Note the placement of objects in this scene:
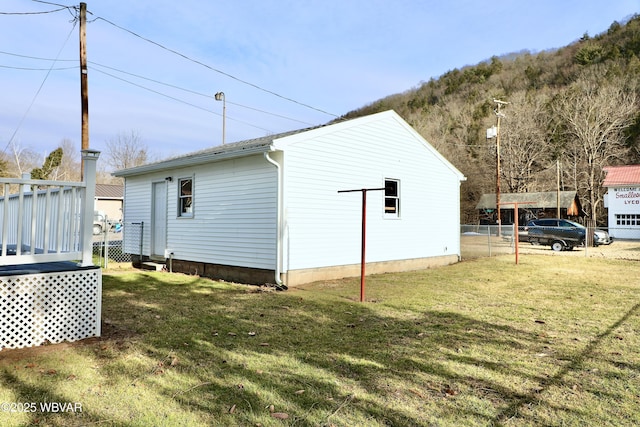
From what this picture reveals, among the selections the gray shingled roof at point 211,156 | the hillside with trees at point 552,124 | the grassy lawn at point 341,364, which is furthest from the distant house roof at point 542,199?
the grassy lawn at point 341,364

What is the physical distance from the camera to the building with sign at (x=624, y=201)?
2741 cm

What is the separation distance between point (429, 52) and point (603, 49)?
179 ft

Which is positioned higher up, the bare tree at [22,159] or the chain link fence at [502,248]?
the bare tree at [22,159]

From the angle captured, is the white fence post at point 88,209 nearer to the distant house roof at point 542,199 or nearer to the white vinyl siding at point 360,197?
the white vinyl siding at point 360,197

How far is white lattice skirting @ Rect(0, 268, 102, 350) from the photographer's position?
4336 mm

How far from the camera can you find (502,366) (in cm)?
392

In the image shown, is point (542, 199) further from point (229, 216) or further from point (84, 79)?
point (84, 79)

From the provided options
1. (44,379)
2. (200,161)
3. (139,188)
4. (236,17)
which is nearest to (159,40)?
(236,17)

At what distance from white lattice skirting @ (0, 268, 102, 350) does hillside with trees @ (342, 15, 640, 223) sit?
40187mm

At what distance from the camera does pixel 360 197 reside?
1038 centimetres

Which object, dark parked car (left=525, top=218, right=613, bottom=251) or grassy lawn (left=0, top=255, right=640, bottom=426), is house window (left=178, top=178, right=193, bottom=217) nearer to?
grassy lawn (left=0, top=255, right=640, bottom=426)

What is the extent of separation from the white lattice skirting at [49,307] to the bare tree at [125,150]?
3890 centimetres

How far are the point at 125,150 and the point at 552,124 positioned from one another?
45.8m

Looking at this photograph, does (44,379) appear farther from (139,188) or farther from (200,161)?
(139,188)
